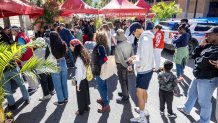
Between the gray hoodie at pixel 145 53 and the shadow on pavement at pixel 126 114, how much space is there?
113cm

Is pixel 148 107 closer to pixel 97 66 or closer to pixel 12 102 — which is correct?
pixel 97 66

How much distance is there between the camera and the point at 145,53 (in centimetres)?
379

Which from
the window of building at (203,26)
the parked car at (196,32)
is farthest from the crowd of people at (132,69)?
the window of building at (203,26)

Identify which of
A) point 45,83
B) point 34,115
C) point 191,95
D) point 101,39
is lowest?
point 34,115

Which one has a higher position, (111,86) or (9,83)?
(9,83)

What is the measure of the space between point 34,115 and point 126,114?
2.03 m

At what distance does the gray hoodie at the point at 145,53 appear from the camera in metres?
3.78

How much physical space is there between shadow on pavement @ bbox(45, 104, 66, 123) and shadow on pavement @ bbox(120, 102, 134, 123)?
1357mm

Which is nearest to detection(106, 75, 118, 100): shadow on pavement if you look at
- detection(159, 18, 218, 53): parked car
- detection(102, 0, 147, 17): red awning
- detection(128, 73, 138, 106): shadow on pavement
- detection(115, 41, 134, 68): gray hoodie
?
detection(128, 73, 138, 106): shadow on pavement

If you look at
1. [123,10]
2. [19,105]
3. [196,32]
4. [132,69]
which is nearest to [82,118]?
[132,69]

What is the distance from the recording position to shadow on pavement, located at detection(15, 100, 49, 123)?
178 inches

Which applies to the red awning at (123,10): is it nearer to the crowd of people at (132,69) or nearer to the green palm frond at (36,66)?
the crowd of people at (132,69)

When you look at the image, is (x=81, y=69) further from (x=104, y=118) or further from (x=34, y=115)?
(x=34, y=115)

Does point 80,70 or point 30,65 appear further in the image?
point 80,70
